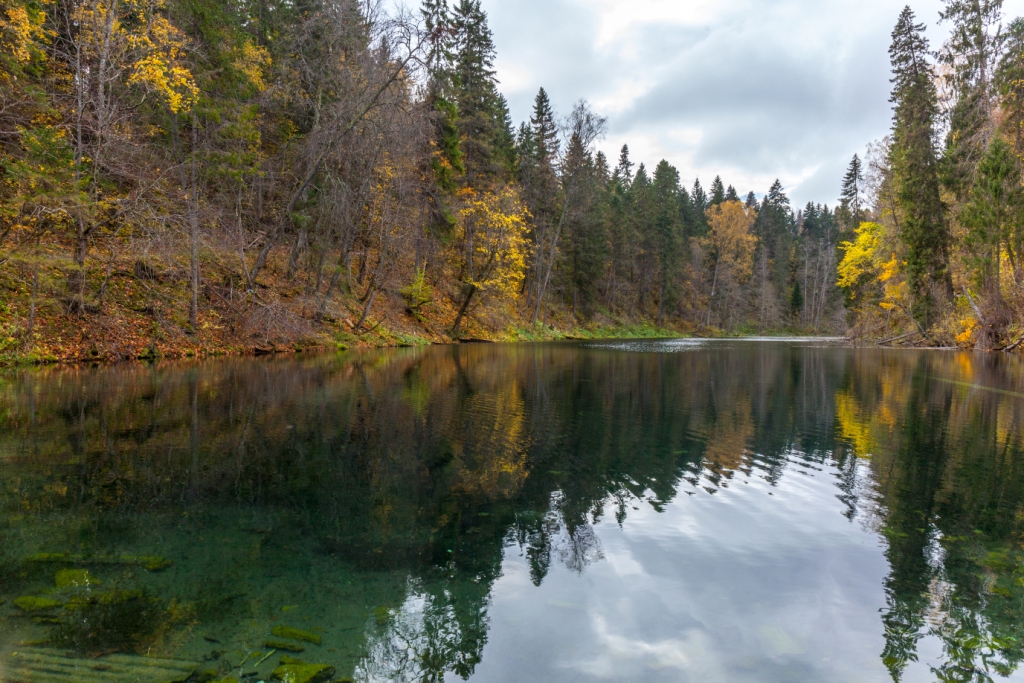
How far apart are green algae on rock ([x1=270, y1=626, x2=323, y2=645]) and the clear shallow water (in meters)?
0.08

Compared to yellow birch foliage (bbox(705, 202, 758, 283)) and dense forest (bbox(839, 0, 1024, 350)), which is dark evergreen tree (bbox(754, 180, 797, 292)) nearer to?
yellow birch foliage (bbox(705, 202, 758, 283))

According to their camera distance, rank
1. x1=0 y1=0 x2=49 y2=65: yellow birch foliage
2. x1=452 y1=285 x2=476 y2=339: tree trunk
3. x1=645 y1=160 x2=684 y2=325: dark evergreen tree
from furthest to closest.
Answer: x1=645 y1=160 x2=684 y2=325: dark evergreen tree
x1=452 y1=285 x2=476 y2=339: tree trunk
x1=0 y1=0 x2=49 y2=65: yellow birch foliage

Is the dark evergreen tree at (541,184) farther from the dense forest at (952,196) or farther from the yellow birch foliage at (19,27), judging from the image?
the yellow birch foliage at (19,27)

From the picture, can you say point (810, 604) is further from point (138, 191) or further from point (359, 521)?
point (138, 191)

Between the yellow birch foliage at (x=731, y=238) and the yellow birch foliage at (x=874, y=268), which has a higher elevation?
the yellow birch foliage at (x=731, y=238)

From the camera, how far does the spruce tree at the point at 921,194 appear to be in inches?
1261

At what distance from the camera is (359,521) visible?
16.3 feet

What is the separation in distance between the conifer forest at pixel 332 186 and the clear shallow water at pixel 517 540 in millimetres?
8025

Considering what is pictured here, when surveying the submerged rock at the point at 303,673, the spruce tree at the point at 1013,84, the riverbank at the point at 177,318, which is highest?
the spruce tree at the point at 1013,84

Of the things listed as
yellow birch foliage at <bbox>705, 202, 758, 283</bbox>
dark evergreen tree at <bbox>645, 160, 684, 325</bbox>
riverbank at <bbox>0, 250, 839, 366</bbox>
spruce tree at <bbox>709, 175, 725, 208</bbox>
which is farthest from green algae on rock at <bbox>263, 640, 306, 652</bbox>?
spruce tree at <bbox>709, 175, 725, 208</bbox>

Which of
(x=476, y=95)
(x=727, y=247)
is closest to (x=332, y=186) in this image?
(x=476, y=95)

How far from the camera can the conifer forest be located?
49.5 ft

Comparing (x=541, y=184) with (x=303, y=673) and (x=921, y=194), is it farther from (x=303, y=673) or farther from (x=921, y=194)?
(x=303, y=673)

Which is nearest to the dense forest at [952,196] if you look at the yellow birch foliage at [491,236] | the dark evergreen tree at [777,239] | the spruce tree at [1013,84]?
the spruce tree at [1013,84]
